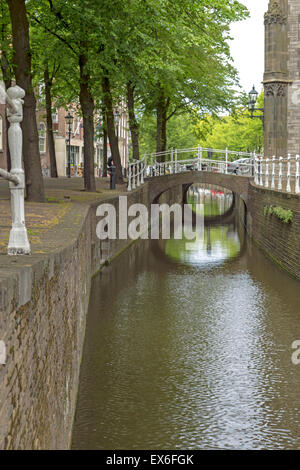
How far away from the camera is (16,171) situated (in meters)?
5.72

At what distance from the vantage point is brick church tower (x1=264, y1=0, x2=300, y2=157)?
3173 cm

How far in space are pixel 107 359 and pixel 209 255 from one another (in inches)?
564

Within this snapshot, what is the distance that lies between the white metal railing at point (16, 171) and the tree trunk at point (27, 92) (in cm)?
1089

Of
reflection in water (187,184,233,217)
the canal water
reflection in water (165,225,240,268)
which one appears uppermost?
the canal water

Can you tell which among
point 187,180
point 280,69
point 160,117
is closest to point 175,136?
point 187,180

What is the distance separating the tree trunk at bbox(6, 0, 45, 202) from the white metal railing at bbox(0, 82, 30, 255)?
10886 millimetres

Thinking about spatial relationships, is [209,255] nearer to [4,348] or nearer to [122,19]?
[122,19]

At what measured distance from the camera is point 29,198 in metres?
17.2

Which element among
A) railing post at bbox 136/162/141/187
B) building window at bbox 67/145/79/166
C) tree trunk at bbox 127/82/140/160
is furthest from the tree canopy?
building window at bbox 67/145/79/166

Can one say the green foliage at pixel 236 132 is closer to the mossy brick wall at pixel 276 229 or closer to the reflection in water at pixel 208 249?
the reflection in water at pixel 208 249

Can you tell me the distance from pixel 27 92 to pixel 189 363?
26.8 feet

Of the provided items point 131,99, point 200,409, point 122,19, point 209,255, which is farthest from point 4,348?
point 131,99

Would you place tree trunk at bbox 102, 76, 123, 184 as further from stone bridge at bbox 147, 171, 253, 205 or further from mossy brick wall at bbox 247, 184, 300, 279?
mossy brick wall at bbox 247, 184, 300, 279

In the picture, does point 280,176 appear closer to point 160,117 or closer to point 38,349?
point 160,117
